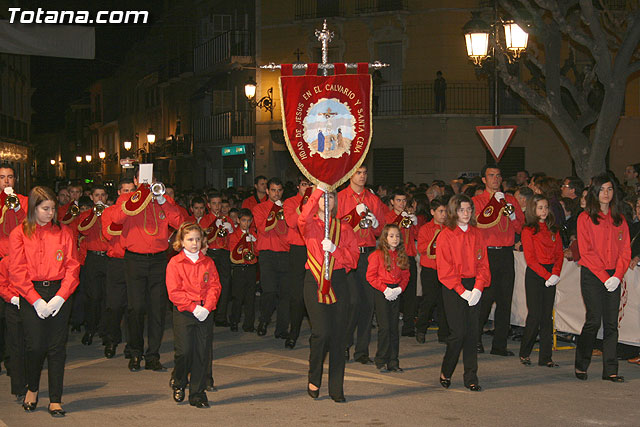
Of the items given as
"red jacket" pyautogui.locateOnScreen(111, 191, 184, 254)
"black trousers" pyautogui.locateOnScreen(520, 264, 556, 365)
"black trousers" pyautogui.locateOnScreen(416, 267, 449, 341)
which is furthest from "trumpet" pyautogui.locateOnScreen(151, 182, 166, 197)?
"black trousers" pyautogui.locateOnScreen(520, 264, 556, 365)

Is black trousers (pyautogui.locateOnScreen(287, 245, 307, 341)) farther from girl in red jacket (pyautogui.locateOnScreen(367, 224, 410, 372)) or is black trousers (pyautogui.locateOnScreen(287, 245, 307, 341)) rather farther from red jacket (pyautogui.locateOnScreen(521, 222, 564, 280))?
red jacket (pyautogui.locateOnScreen(521, 222, 564, 280))

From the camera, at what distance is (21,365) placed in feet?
30.1

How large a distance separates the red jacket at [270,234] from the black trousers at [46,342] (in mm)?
4861

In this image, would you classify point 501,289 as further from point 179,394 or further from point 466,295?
point 179,394

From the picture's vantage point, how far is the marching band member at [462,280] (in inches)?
371

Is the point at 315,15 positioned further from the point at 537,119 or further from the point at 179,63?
the point at 179,63

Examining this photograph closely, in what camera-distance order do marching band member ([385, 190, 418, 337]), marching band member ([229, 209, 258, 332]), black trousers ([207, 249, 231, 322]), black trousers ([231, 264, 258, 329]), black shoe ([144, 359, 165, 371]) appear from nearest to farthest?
1. black shoe ([144, 359, 165, 371])
2. marching band member ([385, 190, 418, 337])
3. black trousers ([231, 264, 258, 329])
4. marching band member ([229, 209, 258, 332])
5. black trousers ([207, 249, 231, 322])

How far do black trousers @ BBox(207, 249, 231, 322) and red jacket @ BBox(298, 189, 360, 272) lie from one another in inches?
200

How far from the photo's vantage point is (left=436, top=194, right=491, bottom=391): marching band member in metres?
9.42

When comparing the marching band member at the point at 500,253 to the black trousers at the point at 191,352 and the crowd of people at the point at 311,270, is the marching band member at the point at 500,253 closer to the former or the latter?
the crowd of people at the point at 311,270

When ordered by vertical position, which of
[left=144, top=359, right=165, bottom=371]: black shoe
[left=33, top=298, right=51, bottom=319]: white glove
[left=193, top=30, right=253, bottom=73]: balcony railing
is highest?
[left=193, top=30, right=253, bottom=73]: balcony railing

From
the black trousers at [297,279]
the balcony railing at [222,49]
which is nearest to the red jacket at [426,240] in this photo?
the black trousers at [297,279]

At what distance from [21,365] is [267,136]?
25.4 meters

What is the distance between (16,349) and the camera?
9289 mm
